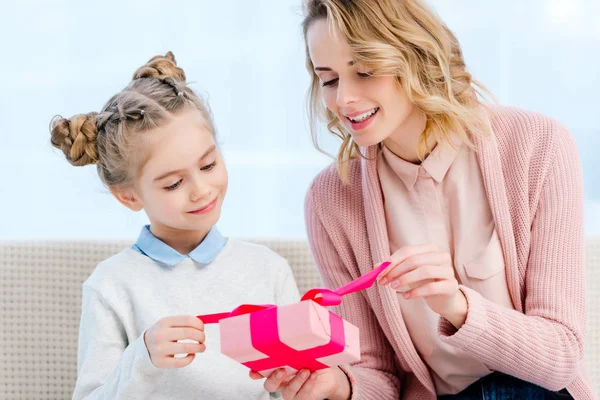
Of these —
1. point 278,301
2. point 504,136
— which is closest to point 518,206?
point 504,136

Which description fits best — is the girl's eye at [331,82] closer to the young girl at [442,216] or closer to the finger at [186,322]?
the young girl at [442,216]

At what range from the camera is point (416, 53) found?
55.9 inches

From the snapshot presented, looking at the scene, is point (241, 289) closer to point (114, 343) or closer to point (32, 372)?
point (114, 343)

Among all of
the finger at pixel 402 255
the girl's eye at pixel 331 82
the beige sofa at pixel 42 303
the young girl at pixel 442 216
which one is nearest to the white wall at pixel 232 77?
the beige sofa at pixel 42 303

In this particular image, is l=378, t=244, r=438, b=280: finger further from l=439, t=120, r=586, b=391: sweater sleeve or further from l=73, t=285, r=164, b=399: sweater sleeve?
l=73, t=285, r=164, b=399: sweater sleeve

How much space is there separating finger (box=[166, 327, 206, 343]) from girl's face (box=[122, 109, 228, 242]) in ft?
0.92

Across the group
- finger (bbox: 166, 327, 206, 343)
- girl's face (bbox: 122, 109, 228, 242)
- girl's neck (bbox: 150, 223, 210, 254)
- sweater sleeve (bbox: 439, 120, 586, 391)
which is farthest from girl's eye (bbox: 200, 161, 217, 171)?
sweater sleeve (bbox: 439, 120, 586, 391)

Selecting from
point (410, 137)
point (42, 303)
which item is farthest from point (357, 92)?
point (42, 303)

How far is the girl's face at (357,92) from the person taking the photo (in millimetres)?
1384

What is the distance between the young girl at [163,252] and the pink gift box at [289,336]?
→ 212 mm

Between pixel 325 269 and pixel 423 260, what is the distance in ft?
1.42

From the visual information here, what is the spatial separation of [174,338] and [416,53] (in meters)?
0.64

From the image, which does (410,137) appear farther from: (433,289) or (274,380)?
(274,380)

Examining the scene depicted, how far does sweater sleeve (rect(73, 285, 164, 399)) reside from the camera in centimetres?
130
